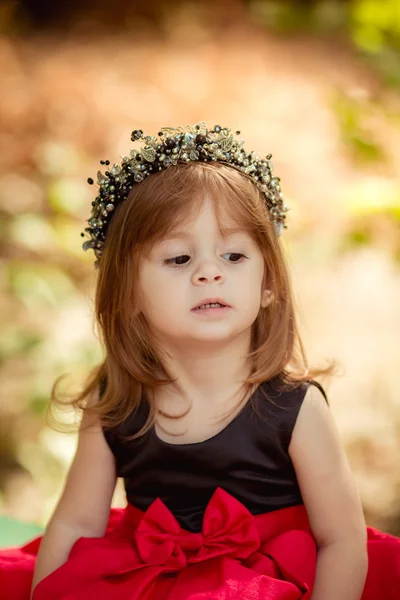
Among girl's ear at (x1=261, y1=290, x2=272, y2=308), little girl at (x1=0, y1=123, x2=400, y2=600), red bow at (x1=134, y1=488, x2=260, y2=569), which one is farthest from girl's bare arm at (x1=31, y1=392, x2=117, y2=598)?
girl's ear at (x1=261, y1=290, x2=272, y2=308)

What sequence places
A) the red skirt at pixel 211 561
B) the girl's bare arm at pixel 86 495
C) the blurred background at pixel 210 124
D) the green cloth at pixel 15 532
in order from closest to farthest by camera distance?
the red skirt at pixel 211 561, the girl's bare arm at pixel 86 495, the green cloth at pixel 15 532, the blurred background at pixel 210 124

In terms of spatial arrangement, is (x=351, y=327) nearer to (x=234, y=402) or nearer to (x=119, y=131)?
(x=119, y=131)

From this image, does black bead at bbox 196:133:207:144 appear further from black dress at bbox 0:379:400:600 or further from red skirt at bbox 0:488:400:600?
red skirt at bbox 0:488:400:600

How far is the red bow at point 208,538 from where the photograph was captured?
156cm

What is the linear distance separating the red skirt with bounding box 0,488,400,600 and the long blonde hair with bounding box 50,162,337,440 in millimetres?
226

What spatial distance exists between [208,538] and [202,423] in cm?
23

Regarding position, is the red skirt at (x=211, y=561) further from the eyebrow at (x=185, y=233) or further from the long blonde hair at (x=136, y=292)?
the eyebrow at (x=185, y=233)

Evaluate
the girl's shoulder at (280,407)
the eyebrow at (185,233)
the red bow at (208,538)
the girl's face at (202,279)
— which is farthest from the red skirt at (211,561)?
the eyebrow at (185,233)

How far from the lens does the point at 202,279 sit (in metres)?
1.49

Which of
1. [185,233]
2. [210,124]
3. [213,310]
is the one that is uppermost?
[210,124]

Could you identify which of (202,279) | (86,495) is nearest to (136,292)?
(202,279)

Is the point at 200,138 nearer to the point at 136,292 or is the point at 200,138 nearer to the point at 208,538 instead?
the point at 136,292

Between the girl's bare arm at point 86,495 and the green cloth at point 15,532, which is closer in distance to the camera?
the girl's bare arm at point 86,495

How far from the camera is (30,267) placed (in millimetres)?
3602
